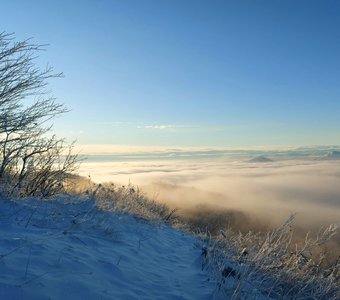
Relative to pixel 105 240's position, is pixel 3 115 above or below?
above

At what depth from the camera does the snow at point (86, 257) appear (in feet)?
12.7

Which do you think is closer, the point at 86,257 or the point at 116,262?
the point at 86,257

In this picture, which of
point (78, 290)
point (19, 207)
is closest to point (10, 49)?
point (19, 207)

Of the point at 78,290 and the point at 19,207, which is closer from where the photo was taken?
the point at 78,290

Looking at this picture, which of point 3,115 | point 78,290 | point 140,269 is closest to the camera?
point 78,290

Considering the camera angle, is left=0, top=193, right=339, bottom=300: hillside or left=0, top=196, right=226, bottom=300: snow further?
left=0, top=193, right=339, bottom=300: hillside

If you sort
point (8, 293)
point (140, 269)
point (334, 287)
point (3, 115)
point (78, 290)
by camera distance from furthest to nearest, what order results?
point (3, 115) → point (334, 287) → point (140, 269) → point (78, 290) → point (8, 293)

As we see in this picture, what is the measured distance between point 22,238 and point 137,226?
11.8 feet

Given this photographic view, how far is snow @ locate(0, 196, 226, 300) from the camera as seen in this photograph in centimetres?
388

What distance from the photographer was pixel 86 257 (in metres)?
4.99

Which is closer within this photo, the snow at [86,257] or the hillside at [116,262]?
the snow at [86,257]

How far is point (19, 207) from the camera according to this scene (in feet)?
21.4

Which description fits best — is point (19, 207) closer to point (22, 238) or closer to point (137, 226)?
point (22, 238)

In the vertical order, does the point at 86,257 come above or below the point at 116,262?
above
